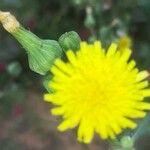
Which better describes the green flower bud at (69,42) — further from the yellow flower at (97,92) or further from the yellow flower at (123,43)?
the yellow flower at (123,43)

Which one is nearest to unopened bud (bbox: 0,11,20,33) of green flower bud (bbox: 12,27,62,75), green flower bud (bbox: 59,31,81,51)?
green flower bud (bbox: 12,27,62,75)

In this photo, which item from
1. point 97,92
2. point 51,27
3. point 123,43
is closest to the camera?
point 97,92

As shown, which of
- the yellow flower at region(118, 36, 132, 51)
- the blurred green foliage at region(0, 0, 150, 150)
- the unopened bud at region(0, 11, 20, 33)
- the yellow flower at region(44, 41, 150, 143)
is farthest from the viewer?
the blurred green foliage at region(0, 0, 150, 150)

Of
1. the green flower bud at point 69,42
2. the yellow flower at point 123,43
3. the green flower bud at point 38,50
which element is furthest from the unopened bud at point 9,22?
the yellow flower at point 123,43

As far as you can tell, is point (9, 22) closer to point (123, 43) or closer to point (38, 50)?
point (38, 50)

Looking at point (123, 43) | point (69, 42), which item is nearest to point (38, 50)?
point (69, 42)

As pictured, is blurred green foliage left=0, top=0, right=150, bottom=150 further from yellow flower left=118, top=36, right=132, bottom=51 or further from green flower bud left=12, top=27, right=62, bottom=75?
green flower bud left=12, top=27, right=62, bottom=75
